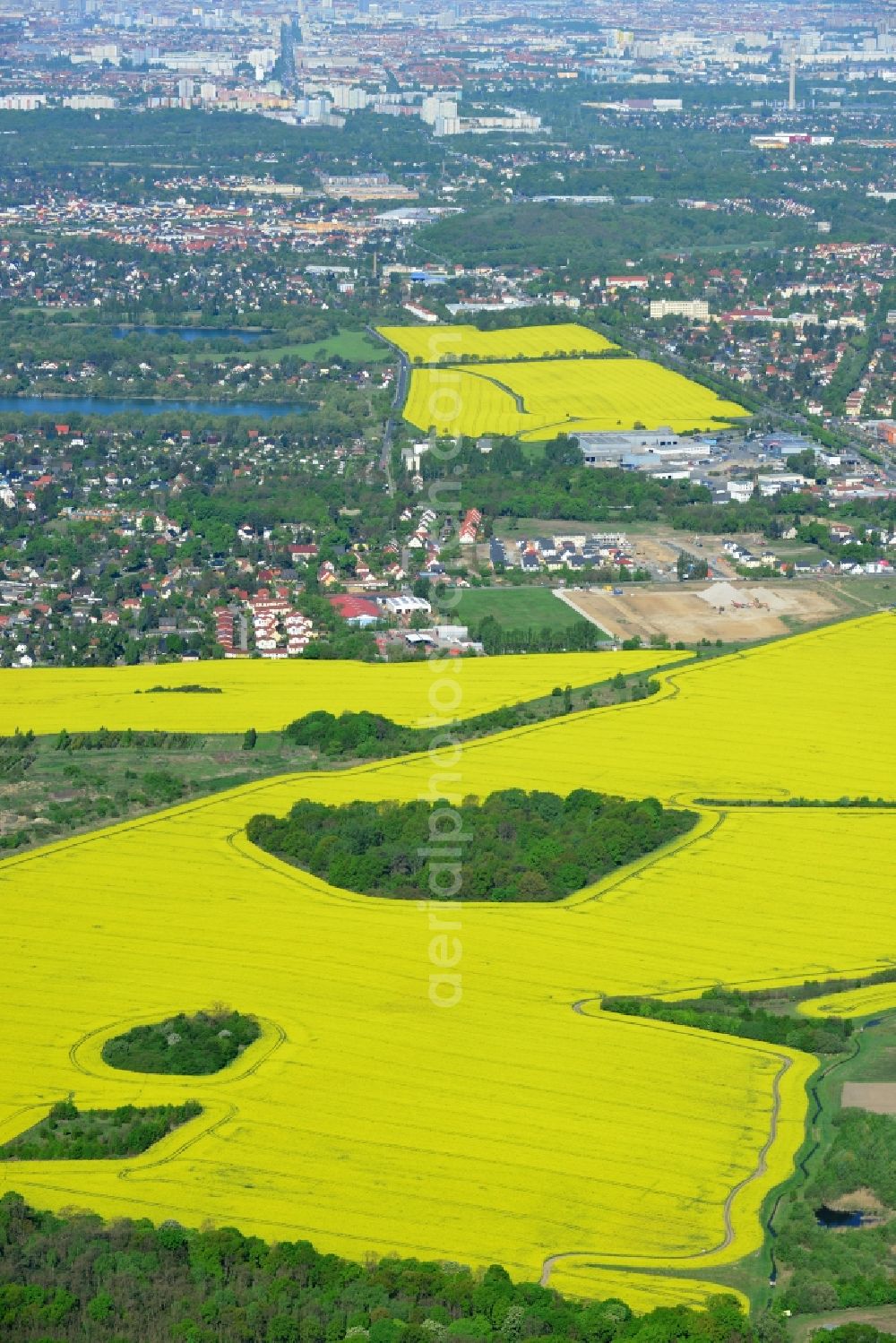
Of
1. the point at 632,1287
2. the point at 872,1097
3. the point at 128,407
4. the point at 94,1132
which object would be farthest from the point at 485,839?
the point at 128,407

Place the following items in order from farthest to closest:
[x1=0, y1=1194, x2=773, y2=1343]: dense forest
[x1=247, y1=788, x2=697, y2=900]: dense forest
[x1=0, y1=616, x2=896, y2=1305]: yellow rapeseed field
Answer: [x1=247, y1=788, x2=697, y2=900]: dense forest < [x1=0, y1=616, x2=896, y2=1305]: yellow rapeseed field < [x1=0, y1=1194, x2=773, y2=1343]: dense forest

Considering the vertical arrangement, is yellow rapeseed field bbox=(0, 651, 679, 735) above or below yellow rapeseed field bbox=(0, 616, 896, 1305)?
below

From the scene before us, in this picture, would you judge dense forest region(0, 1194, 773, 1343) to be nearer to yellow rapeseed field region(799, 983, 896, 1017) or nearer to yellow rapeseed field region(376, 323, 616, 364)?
yellow rapeseed field region(799, 983, 896, 1017)

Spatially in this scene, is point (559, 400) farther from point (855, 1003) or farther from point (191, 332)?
point (855, 1003)

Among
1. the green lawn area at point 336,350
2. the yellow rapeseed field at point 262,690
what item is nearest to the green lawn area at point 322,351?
the green lawn area at point 336,350

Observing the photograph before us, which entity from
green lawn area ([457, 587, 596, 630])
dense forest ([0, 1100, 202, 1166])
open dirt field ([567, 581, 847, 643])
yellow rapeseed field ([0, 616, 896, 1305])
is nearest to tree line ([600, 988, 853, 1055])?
yellow rapeseed field ([0, 616, 896, 1305])

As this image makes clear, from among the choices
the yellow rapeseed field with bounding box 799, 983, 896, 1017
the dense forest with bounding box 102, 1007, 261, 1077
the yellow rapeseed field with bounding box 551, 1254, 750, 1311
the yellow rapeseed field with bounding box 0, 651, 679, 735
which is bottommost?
the yellow rapeseed field with bounding box 0, 651, 679, 735
